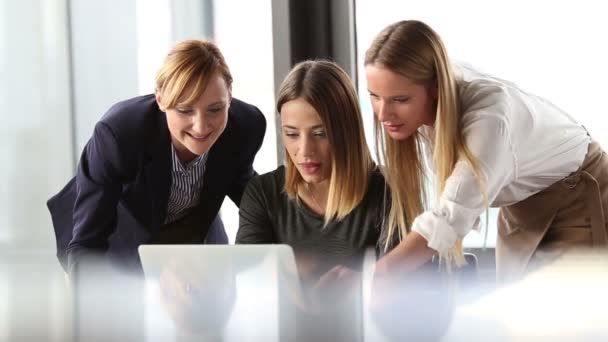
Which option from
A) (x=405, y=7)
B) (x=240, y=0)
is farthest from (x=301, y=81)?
(x=240, y=0)

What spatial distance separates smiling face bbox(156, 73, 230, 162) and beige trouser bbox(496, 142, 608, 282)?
503 mm

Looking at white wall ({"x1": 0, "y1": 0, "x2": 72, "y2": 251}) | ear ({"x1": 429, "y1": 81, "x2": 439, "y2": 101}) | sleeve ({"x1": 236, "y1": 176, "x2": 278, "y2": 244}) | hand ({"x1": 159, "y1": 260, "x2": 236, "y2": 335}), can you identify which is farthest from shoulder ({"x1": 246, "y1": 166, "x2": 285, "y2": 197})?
white wall ({"x1": 0, "y1": 0, "x2": 72, "y2": 251})

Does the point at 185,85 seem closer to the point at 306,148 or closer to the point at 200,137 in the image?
the point at 200,137

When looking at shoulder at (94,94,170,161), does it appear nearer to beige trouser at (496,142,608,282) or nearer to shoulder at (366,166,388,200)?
shoulder at (366,166,388,200)

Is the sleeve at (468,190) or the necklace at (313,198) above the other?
the sleeve at (468,190)

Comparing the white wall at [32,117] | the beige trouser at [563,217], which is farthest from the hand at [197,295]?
the white wall at [32,117]

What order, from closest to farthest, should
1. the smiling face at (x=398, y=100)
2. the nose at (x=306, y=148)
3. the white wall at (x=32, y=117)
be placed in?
the smiling face at (x=398, y=100) → the nose at (x=306, y=148) → the white wall at (x=32, y=117)

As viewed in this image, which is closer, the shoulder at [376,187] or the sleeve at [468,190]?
the sleeve at [468,190]

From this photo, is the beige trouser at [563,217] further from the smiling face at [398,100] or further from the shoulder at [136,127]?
the shoulder at [136,127]

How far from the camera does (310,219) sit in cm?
152

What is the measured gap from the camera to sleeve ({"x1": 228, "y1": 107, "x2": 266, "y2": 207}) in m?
1.68

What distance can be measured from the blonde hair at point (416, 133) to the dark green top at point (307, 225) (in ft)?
0.15

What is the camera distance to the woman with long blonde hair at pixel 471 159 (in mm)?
1265

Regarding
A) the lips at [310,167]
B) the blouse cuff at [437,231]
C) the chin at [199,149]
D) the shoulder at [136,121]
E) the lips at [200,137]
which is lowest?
the blouse cuff at [437,231]
